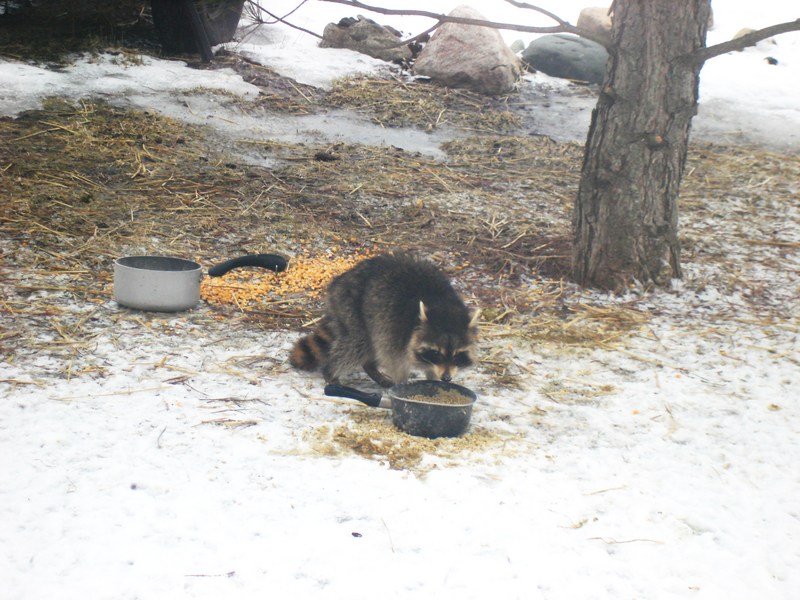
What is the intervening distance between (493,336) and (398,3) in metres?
20.0

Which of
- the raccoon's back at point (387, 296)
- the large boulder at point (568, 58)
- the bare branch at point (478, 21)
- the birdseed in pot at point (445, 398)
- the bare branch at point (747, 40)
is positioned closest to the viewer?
the birdseed in pot at point (445, 398)

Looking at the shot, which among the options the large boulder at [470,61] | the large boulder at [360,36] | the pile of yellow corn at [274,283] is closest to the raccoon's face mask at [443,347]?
the pile of yellow corn at [274,283]

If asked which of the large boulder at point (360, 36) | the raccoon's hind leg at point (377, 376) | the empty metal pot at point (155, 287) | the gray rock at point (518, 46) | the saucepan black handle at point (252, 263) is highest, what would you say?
the gray rock at point (518, 46)

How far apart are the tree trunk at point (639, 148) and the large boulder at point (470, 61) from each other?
6456 mm

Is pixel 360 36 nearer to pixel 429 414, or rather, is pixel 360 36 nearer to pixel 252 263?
pixel 252 263

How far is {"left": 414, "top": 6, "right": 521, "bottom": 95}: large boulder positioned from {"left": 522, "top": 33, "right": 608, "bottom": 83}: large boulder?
5.76ft

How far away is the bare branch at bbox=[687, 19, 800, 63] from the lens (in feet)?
17.2

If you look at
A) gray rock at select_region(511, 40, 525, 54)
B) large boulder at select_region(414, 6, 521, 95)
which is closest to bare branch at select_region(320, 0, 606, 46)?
large boulder at select_region(414, 6, 521, 95)

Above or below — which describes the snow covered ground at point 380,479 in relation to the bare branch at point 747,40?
below

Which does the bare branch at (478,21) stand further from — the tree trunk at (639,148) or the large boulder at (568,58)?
the large boulder at (568,58)

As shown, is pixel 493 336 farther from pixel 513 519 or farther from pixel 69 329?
pixel 69 329

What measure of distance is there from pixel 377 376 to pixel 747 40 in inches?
138

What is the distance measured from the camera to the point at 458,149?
1003 centimetres

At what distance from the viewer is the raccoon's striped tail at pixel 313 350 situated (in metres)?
4.82
